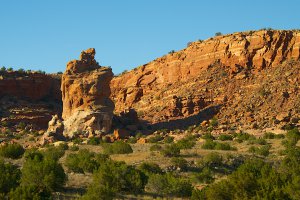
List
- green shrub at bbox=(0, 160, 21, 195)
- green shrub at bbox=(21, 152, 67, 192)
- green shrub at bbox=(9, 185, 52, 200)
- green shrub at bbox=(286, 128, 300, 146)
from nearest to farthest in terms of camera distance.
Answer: green shrub at bbox=(9, 185, 52, 200)
green shrub at bbox=(0, 160, 21, 195)
green shrub at bbox=(21, 152, 67, 192)
green shrub at bbox=(286, 128, 300, 146)

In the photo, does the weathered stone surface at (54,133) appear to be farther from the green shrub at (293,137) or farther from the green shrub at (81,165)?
the green shrub at (293,137)

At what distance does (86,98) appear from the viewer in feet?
198

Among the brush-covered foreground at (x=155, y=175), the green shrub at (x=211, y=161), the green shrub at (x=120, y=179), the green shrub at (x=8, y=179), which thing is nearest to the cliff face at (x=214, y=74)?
the brush-covered foreground at (x=155, y=175)

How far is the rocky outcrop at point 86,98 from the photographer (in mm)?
58656

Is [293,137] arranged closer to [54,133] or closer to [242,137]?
[242,137]

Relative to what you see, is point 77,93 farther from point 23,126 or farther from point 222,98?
point 222,98

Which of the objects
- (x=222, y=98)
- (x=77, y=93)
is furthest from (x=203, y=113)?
(x=77, y=93)

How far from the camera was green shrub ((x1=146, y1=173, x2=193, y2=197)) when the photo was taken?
26594 millimetres

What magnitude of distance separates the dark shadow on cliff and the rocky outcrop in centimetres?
775

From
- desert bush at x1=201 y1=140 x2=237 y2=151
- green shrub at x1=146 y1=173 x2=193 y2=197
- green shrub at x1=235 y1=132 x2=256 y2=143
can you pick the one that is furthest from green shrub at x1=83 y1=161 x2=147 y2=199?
green shrub at x1=235 y1=132 x2=256 y2=143

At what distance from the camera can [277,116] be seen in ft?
204

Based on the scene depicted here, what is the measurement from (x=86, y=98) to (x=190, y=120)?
14.0 metres

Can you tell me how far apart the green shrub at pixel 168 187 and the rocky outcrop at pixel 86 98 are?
3066 centimetres

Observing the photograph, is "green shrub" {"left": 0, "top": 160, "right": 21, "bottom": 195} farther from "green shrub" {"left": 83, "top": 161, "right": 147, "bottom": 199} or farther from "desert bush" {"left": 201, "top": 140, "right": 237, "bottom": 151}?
"desert bush" {"left": 201, "top": 140, "right": 237, "bottom": 151}
